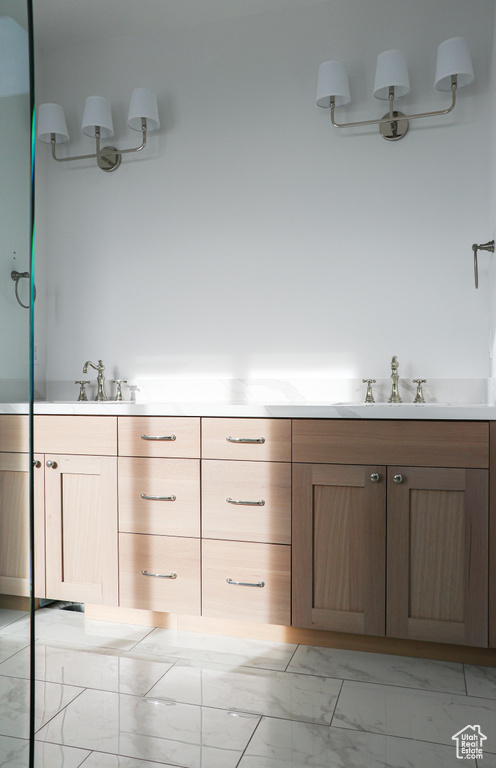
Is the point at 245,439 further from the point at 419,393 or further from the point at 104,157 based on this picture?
the point at 104,157

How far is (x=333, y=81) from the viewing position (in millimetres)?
2363

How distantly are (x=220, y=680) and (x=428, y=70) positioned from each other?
7.65 feet

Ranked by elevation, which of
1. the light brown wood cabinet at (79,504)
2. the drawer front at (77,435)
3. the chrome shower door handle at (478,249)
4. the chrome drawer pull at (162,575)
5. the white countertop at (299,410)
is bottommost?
the chrome drawer pull at (162,575)

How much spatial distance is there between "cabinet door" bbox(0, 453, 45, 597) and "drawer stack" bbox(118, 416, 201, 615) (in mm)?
1277

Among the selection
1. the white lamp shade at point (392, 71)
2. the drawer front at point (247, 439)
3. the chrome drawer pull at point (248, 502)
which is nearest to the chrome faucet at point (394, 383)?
the drawer front at point (247, 439)

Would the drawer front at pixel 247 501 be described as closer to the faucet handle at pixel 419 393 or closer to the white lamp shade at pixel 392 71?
the faucet handle at pixel 419 393

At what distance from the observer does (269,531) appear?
2031 mm

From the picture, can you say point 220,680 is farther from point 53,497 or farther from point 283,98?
point 283,98

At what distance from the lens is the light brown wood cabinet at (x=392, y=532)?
185 centimetres

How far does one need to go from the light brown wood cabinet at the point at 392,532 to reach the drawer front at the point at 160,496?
0.37m

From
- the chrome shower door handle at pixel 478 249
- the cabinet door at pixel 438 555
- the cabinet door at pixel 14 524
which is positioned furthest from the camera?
the chrome shower door handle at pixel 478 249

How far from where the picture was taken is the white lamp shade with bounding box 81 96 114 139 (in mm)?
2676

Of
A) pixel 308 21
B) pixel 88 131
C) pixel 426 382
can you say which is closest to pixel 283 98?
pixel 308 21

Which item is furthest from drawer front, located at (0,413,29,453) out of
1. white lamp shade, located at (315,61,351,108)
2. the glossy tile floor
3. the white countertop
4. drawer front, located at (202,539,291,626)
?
white lamp shade, located at (315,61,351,108)
